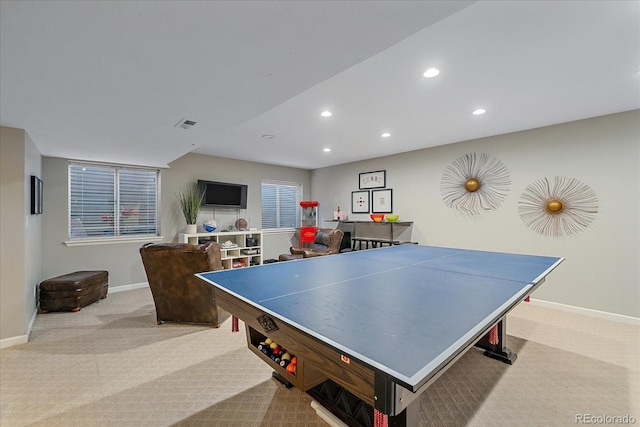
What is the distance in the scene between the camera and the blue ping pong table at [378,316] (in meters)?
0.88

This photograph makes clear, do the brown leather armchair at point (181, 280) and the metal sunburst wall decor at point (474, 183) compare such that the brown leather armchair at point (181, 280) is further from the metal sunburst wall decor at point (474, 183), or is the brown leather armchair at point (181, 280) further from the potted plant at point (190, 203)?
the metal sunburst wall decor at point (474, 183)

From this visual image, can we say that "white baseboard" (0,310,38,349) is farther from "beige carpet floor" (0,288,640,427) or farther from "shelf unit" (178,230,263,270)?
"shelf unit" (178,230,263,270)

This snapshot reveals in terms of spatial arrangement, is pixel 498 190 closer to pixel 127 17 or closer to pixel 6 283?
pixel 127 17

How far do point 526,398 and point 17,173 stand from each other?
15.8 ft

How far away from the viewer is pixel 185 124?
8.98ft

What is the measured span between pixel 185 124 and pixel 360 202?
416cm

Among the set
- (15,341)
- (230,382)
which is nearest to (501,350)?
(230,382)

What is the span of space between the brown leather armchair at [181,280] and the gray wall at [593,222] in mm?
3757

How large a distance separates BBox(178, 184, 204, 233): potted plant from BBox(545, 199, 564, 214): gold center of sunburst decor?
5.48 m

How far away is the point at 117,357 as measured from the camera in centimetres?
253

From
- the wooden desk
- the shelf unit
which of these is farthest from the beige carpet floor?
the wooden desk

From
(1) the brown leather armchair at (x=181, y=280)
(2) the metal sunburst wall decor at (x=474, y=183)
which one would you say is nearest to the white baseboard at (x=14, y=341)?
(1) the brown leather armchair at (x=181, y=280)

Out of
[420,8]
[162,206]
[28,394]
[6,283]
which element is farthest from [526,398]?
[162,206]

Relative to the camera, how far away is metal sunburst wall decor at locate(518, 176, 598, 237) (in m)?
3.53
